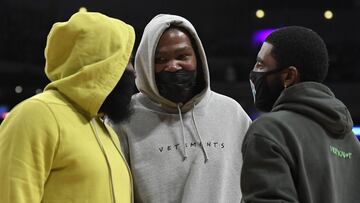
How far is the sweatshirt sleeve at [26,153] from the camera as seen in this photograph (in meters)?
1.46

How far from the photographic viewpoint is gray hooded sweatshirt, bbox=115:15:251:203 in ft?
6.12

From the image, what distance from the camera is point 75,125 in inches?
63.7

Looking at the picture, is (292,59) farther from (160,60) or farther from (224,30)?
(224,30)

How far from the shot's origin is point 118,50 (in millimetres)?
1714

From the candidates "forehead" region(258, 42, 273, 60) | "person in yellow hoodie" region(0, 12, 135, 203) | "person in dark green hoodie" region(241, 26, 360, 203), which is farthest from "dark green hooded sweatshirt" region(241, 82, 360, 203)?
"person in yellow hoodie" region(0, 12, 135, 203)

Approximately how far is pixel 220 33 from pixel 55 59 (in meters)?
5.66

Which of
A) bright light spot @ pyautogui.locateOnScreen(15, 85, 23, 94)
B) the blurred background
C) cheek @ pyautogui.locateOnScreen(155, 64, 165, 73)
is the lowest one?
bright light spot @ pyautogui.locateOnScreen(15, 85, 23, 94)

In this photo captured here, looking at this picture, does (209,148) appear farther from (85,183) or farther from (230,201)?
(85,183)

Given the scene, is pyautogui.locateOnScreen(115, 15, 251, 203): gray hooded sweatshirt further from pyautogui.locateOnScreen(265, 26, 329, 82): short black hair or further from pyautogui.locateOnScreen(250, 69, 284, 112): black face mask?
pyautogui.locateOnScreen(265, 26, 329, 82): short black hair

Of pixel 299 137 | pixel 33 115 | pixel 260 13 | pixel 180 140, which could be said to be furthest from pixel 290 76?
pixel 260 13

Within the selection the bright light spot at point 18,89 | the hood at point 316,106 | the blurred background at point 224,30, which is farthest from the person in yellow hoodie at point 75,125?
the bright light spot at point 18,89

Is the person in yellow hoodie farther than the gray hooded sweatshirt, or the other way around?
the gray hooded sweatshirt

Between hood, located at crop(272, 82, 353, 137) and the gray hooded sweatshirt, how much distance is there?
1.51ft

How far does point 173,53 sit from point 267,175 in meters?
0.71
